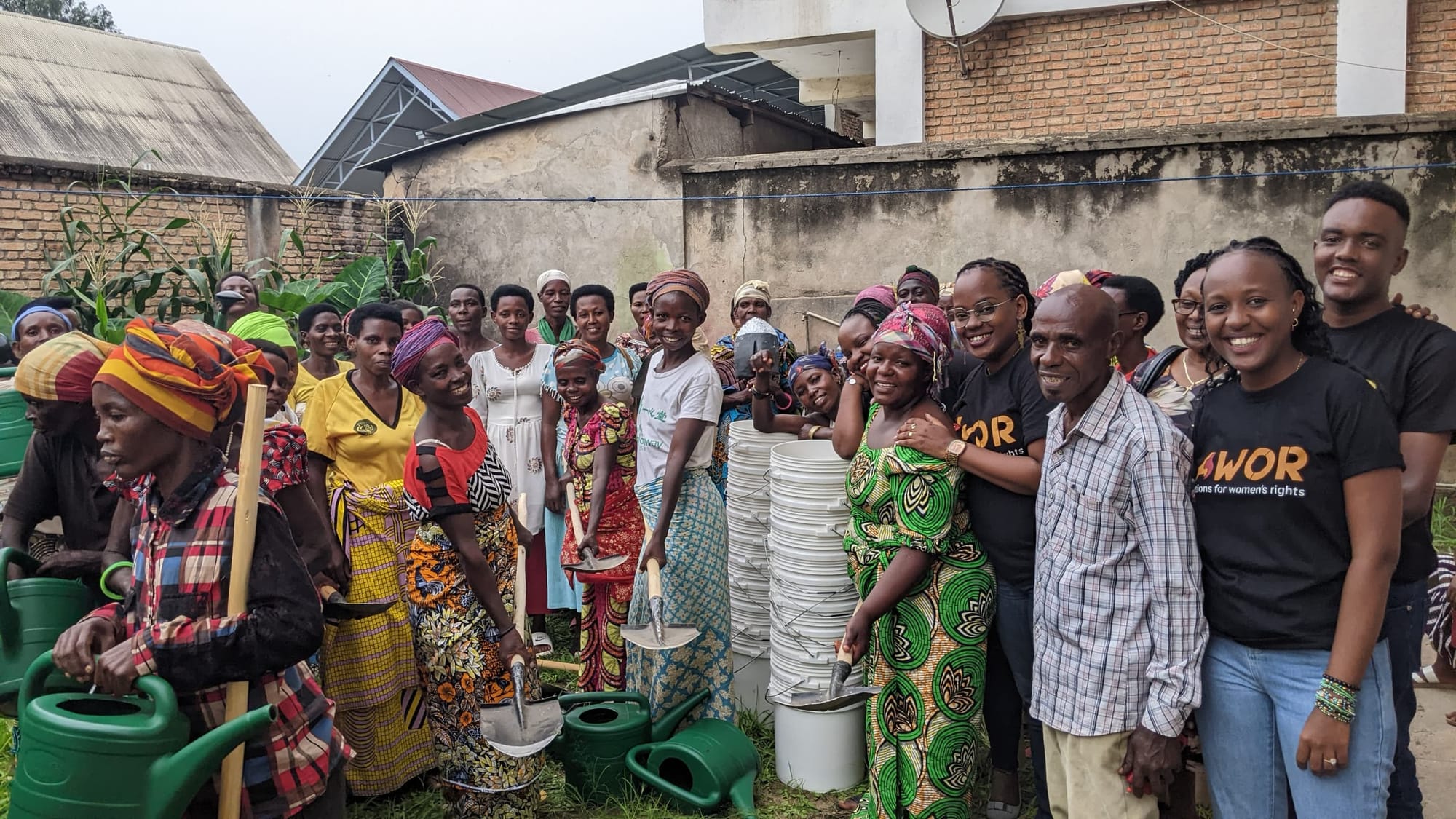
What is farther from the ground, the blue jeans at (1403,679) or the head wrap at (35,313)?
the head wrap at (35,313)

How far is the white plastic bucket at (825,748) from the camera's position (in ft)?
13.1

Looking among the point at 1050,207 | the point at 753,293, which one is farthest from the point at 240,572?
the point at 1050,207

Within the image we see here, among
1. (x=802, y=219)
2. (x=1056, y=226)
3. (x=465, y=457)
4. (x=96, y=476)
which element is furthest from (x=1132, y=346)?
(x=802, y=219)

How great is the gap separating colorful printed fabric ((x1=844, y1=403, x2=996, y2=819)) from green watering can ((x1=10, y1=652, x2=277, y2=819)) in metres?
1.89

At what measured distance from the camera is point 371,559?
3.88 m

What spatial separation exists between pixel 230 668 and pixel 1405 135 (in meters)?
8.41

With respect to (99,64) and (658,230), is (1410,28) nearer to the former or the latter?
(658,230)

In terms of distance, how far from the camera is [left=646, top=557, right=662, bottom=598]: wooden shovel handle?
3898 millimetres

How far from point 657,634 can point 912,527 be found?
1.17m

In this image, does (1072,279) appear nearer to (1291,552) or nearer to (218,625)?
(1291,552)

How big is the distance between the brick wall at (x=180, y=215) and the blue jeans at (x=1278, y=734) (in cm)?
908

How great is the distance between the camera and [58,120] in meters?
15.0

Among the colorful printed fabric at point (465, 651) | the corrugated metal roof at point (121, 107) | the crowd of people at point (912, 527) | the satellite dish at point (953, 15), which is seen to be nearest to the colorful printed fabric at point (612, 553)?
the crowd of people at point (912, 527)

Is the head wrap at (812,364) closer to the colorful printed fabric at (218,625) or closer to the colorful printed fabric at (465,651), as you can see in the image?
the colorful printed fabric at (465,651)
